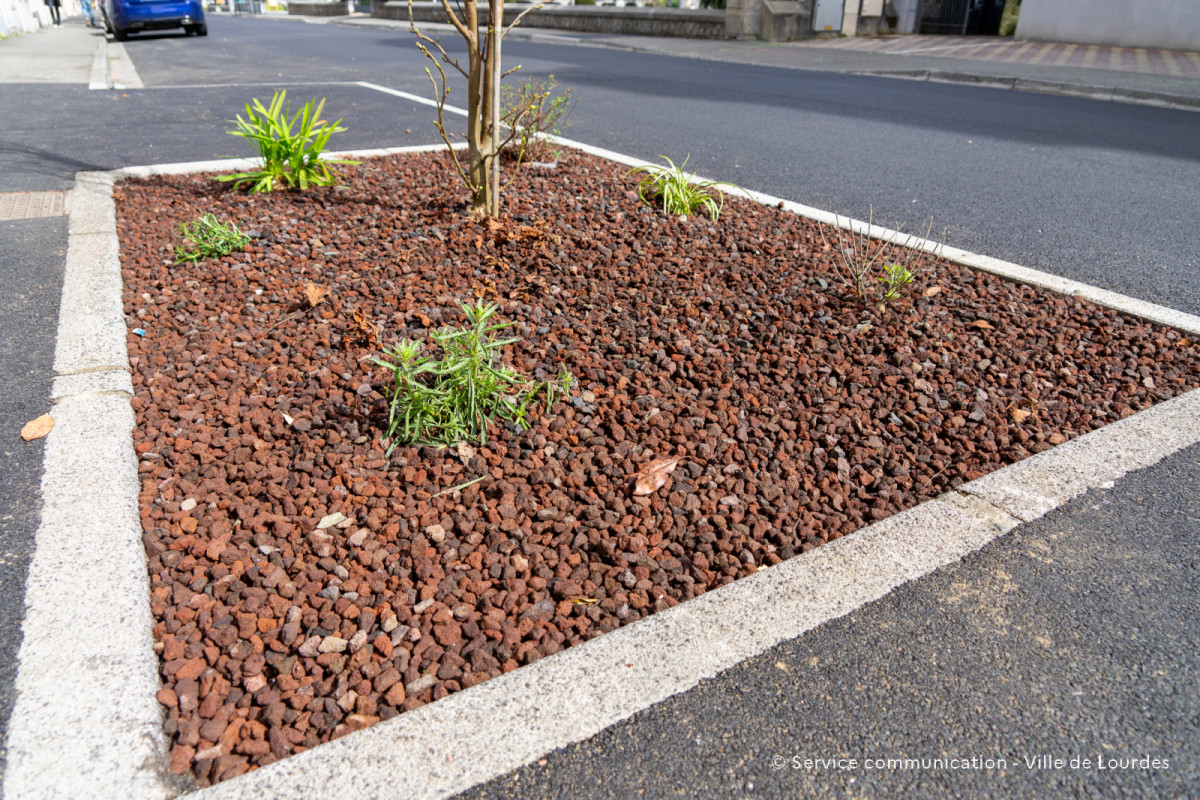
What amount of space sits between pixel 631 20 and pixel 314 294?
1961 centimetres

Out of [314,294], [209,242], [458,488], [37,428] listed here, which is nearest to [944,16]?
[209,242]

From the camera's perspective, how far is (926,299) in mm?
3617

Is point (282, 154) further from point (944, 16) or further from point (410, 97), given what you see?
point (944, 16)

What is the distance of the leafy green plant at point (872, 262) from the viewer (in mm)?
3549

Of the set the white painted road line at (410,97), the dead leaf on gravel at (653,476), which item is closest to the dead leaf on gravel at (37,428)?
the dead leaf on gravel at (653,476)

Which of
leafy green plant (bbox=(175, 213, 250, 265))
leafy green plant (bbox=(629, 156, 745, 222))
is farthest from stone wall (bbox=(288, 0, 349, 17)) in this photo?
leafy green plant (bbox=(175, 213, 250, 265))

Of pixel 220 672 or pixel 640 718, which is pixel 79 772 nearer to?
pixel 220 672

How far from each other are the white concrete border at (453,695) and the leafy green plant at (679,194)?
8.36ft

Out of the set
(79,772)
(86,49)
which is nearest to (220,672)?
(79,772)

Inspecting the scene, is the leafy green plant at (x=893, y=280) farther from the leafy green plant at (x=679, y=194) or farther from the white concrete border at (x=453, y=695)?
the leafy green plant at (x=679, y=194)

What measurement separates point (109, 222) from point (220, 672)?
12.4 ft

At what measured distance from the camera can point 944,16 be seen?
62.2 ft

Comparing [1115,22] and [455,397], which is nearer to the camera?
[455,397]

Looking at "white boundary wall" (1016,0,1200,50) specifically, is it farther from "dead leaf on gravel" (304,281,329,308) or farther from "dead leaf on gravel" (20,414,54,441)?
"dead leaf on gravel" (20,414,54,441)
